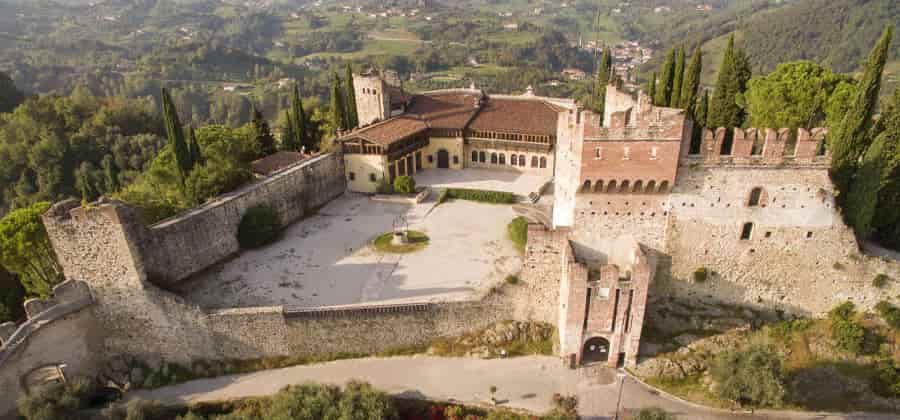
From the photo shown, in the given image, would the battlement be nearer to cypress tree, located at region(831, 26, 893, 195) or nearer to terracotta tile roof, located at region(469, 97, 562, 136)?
cypress tree, located at region(831, 26, 893, 195)

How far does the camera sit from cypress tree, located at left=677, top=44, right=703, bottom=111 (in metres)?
34.1

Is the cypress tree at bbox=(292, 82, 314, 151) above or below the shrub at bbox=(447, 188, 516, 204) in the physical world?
above

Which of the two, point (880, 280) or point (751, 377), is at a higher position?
point (880, 280)

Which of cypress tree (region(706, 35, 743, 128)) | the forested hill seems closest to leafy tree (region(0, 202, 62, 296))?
cypress tree (region(706, 35, 743, 128))

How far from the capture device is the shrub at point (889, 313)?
24172 mm

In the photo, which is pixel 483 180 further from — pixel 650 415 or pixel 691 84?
pixel 650 415

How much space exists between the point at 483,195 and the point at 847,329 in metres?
24.4

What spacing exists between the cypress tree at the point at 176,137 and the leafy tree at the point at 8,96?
4874 cm

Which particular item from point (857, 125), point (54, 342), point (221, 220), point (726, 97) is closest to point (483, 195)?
point (726, 97)

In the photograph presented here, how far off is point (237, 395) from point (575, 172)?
1930 centimetres

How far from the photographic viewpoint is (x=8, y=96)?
6644 centimetres

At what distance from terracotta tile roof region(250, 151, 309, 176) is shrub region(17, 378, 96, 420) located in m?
19.3

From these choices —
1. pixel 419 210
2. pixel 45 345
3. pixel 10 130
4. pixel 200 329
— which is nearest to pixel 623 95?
pixel 419 210

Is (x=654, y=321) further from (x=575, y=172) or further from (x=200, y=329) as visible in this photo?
(x=200, y=329)
